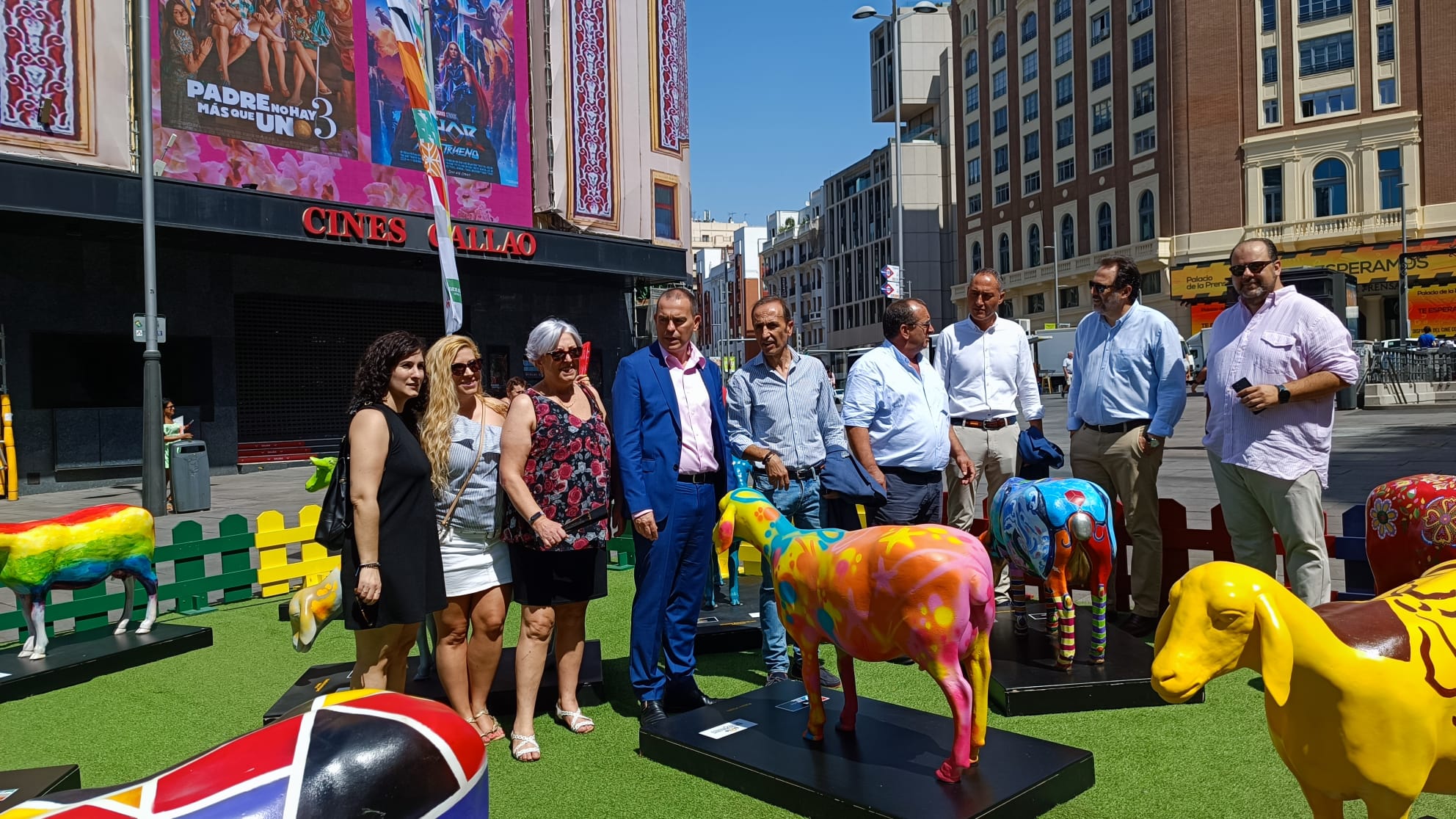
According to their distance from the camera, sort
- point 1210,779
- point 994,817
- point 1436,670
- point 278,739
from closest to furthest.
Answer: point 278,739, point 1436,670, point 994,817, point 1210,779

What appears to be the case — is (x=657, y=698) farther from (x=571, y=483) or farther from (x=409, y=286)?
(x=409, y=286)

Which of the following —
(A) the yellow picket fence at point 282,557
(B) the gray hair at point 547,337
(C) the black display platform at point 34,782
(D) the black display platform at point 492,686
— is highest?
(B) the gray hair at point 547,337

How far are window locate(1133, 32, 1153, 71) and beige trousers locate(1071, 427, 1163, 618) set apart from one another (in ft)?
158

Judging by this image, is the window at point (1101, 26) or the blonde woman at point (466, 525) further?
the window at point (1101, 26)

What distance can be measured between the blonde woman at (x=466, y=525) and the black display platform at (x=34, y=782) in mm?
1435

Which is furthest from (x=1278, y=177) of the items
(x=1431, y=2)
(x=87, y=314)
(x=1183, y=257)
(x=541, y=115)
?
(x=87, y=314)

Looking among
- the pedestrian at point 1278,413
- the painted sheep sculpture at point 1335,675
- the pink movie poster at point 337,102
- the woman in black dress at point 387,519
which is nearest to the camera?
the painted sheep sculpture at point 1335,675

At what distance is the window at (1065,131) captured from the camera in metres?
53.1

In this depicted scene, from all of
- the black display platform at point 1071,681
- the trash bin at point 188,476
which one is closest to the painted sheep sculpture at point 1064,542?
the black display platform at point 1071,681

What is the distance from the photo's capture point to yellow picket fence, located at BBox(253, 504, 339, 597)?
7930mm

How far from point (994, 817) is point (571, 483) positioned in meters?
2.24

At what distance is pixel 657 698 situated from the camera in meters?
4.65

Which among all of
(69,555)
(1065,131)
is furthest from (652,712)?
(1065,131)

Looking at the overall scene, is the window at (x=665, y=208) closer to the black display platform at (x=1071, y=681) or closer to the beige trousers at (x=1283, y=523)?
the black display platform at (x=1071, y=681)
